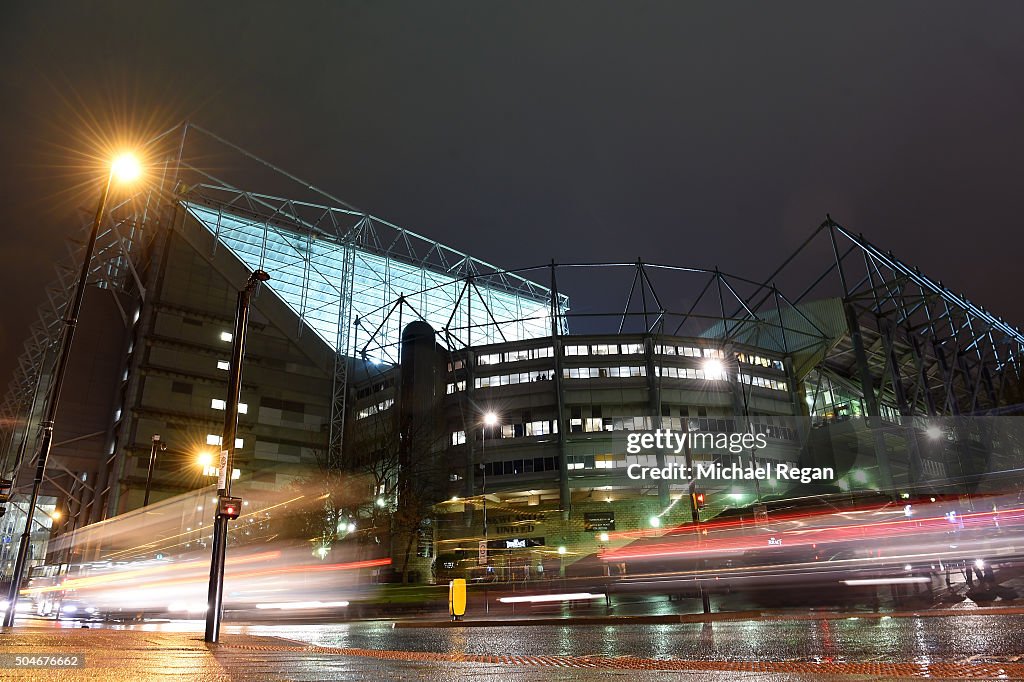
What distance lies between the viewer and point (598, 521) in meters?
64.2

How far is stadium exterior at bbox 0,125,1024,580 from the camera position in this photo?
61.8m

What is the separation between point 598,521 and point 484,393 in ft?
57.8

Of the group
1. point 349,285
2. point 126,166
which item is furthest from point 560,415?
point 126,166

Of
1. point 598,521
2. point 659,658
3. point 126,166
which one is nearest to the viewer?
point 659,658

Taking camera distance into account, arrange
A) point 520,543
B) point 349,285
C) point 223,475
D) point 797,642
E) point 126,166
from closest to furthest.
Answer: point 797,642
point 223,475
point 126,166
point 520,543
point 349,285

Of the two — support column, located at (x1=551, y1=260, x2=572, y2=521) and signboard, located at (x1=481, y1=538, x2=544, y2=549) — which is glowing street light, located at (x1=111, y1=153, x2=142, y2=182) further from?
signboard, located at (x1=481, y1=538, x2=544, y2=549)

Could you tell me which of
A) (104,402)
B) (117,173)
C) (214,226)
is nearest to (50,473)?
(104,402)

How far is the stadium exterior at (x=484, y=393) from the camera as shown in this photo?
61844 mm

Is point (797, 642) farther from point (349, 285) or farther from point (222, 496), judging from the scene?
point (349, 285)

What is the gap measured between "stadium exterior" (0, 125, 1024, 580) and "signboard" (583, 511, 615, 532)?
0.20 m

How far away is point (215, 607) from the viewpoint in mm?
10484

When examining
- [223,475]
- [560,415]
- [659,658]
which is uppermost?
[560,415]

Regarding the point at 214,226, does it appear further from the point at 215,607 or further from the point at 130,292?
the point at 215,607

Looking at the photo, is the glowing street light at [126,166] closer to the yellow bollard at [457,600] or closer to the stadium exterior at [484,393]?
the yellow bollard at [457,600]
